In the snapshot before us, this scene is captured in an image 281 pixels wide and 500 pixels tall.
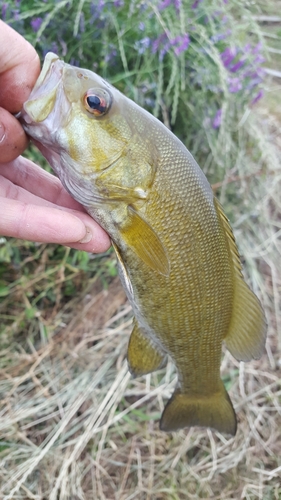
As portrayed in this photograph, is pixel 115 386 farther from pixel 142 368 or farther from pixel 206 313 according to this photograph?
pixel 206 313

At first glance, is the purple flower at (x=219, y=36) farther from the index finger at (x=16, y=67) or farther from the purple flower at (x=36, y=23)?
the index finger at (x=16, y=67)

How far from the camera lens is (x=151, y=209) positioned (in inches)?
50.3

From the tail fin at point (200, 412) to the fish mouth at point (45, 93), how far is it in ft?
3.52

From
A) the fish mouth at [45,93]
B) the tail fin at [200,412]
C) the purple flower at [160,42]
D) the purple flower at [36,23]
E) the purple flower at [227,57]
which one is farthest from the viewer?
→ the purple flower at [227,57]

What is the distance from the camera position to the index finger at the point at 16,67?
1.23 m

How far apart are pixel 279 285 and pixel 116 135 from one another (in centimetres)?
193

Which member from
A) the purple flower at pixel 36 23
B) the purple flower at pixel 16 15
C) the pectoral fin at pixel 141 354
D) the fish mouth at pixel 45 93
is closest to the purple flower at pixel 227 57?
the purple flower at pixel 36 23

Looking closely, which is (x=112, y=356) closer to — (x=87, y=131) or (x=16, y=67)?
(x=87, y=131)

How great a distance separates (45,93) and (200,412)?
1.22 m

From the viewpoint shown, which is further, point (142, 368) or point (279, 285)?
point (279, 285)

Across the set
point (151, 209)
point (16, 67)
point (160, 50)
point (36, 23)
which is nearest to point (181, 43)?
point (160, 50)

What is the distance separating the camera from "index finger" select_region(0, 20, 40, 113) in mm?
1228

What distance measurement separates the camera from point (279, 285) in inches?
111

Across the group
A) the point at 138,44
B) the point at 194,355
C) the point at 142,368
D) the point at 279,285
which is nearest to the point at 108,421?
the point at 142,368
